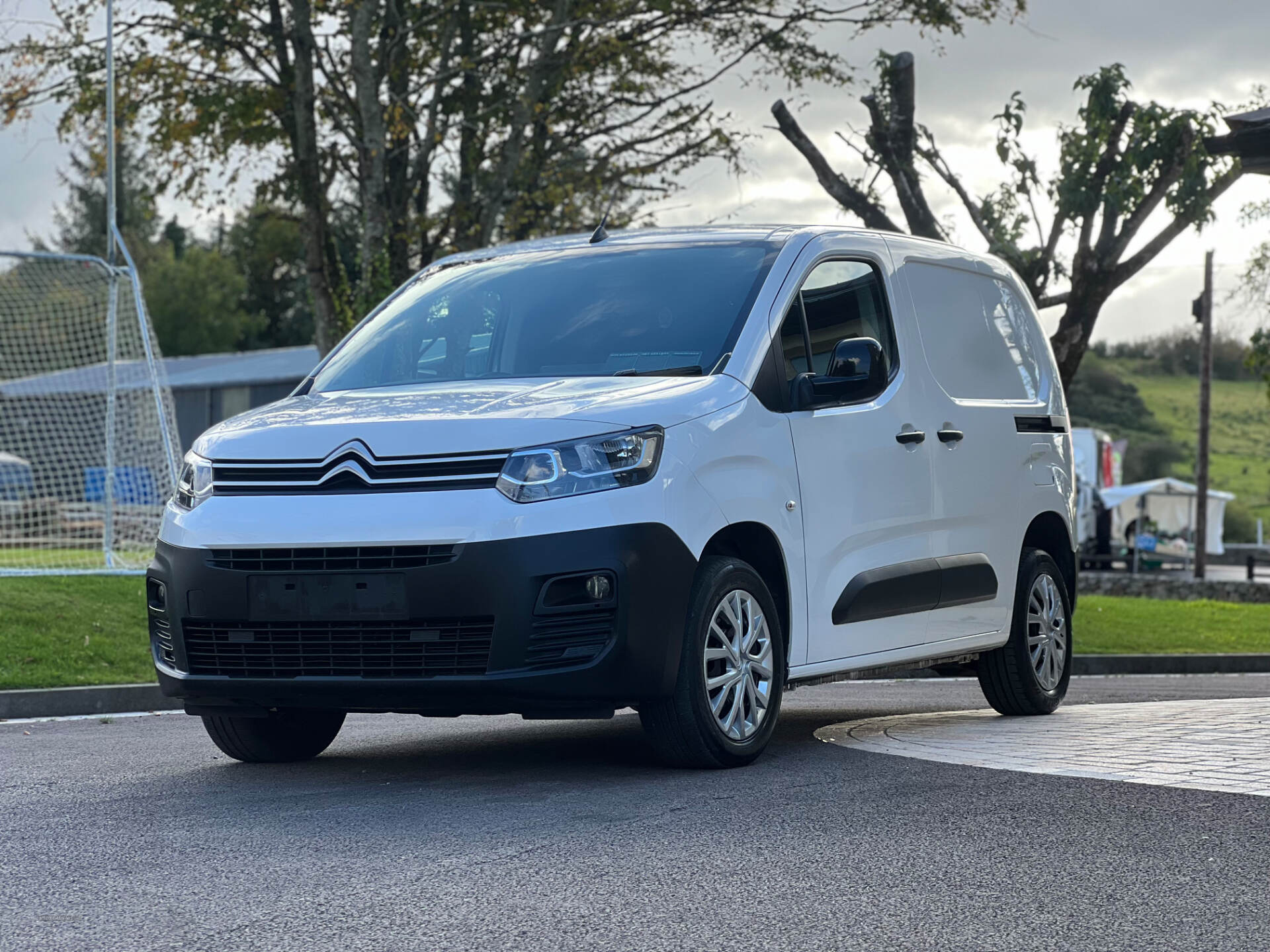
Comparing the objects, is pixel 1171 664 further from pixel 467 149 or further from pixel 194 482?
pixel 467 149

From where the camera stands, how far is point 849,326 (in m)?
7.34

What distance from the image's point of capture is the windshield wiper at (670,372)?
6.48 metres

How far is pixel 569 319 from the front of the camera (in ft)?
23.0

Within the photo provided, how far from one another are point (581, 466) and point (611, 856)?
1.48 metres

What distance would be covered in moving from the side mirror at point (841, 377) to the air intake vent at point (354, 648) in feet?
5.39

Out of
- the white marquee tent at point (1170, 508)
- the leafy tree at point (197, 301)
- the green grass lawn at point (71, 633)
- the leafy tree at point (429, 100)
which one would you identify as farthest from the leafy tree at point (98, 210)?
the green grass lawn at point (71, 633)

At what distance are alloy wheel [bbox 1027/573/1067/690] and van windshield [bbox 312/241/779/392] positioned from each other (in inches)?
102

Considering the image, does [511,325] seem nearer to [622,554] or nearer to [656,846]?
[622,554]

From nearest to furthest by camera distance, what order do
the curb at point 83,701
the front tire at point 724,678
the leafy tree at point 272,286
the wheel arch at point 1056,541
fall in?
the front tire at point 724,678 → the wheel arch at point 1056,541 → the curb at point 83,701 → the leafy tree at point 272,286

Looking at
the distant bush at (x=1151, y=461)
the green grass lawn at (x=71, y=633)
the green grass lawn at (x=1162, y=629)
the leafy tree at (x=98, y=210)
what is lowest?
the distant bush at (x=1151, y=461)

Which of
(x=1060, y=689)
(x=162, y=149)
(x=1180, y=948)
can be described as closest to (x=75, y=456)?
(x=162, y=149)

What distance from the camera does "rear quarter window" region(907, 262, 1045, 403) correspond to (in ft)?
25.8

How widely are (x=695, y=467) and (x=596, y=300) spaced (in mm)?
1239

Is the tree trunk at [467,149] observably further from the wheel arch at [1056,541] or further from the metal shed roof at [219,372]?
the metal shed roof at [219,372]
